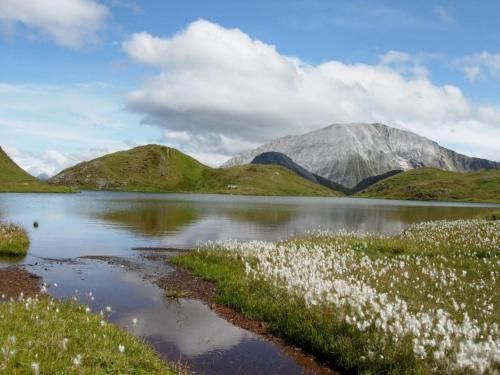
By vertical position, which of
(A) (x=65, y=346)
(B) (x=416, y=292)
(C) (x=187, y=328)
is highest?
(A) (x=65, y=346)

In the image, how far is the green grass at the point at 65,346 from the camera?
8.09 meters

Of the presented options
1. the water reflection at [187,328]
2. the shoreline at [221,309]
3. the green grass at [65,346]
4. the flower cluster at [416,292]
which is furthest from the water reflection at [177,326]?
the flower cluster at [416,292]

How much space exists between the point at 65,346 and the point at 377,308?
839cm

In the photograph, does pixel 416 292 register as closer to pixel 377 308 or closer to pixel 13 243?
pixel 377 308

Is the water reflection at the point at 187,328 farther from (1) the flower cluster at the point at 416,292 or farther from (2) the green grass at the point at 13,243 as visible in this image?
(2) the green grass at the point at 13,243

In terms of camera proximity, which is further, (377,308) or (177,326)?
(177,326)

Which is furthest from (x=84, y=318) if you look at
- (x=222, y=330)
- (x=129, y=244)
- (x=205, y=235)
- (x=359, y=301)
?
(x=205, y=235)

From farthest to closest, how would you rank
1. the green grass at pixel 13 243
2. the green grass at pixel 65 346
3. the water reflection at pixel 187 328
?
the green grass at pixel 13 243 → the water reflection at pixel 187 328 → the green grass at pixel 65 346

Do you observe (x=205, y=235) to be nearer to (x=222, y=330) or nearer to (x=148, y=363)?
(x=222, y=330)

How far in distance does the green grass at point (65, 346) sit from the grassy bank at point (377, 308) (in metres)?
5.15

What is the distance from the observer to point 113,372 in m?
8.78

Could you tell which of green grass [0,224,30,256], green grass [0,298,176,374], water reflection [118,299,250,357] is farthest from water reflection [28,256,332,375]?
green grass [0,224,30,256]

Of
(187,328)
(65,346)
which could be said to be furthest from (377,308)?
(65,346)

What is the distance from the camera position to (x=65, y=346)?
905 cm
